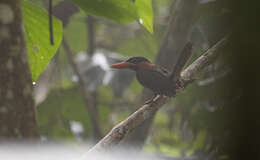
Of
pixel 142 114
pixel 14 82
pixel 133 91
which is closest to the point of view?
pixel 14 82

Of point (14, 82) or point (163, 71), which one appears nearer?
point (14, 82)

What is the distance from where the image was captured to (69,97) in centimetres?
93

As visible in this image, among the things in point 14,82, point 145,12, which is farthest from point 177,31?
point 14,82

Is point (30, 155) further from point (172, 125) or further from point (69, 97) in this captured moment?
point (69, 97)

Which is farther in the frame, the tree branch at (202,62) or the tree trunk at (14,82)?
the tree branch at (202,62)

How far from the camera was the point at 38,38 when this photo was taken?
0.57 meters

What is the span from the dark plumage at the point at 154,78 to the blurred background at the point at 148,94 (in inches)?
1.9

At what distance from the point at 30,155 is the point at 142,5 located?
1.04ft

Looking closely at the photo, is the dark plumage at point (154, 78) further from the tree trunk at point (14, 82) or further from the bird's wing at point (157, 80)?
the tree trunk at point (14, 82)

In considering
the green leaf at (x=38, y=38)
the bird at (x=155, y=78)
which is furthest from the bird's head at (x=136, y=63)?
the green leaf at (x=38, y=38)

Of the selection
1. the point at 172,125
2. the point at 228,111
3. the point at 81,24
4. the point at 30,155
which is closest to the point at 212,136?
the point at 228,111

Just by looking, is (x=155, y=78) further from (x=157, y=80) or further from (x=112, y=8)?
(x=112, y=8)

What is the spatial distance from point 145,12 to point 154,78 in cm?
14

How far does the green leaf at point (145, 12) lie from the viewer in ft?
1.84
